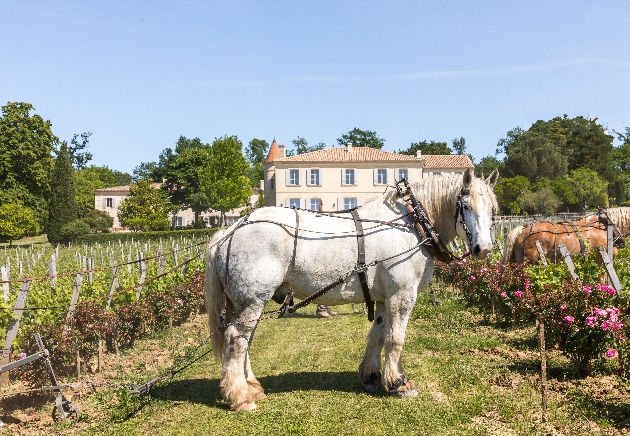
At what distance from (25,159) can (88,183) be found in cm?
2556

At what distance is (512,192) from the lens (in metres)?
52.1

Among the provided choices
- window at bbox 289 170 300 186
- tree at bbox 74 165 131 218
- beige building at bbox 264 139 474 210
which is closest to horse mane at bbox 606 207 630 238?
beige building at bbox 264 139 474 210

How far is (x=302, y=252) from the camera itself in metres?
5.24

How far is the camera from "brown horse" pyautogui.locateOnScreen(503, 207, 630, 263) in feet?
35.1

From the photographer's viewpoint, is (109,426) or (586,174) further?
(586,174)

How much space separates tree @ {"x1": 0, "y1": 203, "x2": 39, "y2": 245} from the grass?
4029cm

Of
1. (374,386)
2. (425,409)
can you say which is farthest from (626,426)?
(374,386)

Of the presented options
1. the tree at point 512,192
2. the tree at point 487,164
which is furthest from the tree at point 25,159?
the tree at point 487,164

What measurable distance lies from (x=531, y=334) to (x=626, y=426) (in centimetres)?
363

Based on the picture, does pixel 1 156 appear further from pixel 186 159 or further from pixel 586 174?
pixel 586 174

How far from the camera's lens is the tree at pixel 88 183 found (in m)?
67.6

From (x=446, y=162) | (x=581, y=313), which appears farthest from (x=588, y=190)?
(x=581, y=313)

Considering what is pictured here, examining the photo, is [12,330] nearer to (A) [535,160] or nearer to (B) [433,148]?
(A) [535,160]

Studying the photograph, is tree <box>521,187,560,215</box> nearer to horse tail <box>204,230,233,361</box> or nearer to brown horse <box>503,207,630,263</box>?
brown horse <box>503,207,630,263</box>
